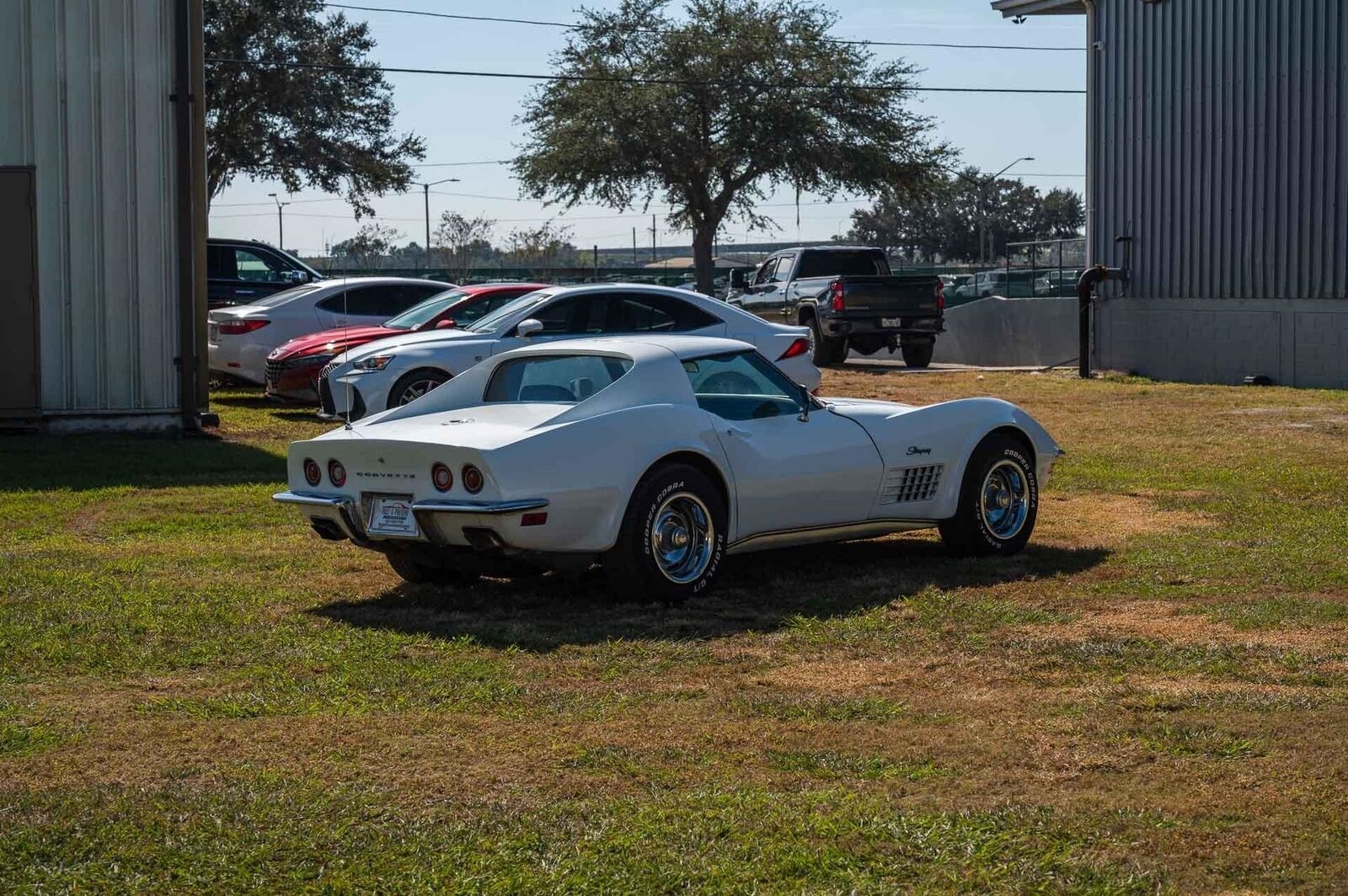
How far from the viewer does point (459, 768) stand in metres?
5.39

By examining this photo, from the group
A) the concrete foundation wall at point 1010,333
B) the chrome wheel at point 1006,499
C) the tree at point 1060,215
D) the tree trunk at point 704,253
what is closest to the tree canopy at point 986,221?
the tree at point 1060,215

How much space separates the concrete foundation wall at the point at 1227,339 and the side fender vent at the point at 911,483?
1521cm

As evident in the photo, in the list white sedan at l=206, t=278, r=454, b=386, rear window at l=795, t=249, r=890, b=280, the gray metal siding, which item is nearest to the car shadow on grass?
white sedan at l=206, t=278, r=454, b=386

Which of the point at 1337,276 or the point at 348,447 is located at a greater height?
the point at 1337,276

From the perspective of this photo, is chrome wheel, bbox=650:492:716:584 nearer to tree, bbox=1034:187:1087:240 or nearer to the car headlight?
the car headlight

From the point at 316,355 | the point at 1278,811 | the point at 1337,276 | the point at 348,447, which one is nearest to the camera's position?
the point at 1278,811

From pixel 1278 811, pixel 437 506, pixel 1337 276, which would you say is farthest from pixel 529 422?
pixel 1337 276

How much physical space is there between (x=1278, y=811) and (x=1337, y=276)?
19.4m

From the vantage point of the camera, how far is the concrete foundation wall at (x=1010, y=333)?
31.9m

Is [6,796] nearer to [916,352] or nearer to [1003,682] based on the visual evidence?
[1003,682]

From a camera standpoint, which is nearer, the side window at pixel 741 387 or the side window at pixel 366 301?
the side window at pixel 741 387

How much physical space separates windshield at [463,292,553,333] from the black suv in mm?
7288

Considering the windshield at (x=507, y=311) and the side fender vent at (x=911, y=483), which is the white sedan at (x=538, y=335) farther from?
the side fender vent at (x=911, y=483)

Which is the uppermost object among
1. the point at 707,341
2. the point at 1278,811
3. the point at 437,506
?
the point at 707,341
